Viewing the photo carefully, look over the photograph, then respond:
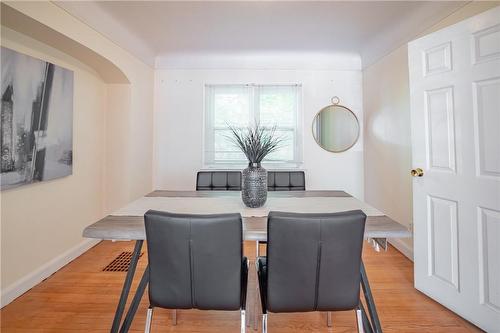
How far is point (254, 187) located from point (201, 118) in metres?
2.16

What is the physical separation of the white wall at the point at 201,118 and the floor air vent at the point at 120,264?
3.70 ft

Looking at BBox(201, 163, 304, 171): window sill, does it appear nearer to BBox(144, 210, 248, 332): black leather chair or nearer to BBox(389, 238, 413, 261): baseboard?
BBox(389, 238, 413, 261): baseboard

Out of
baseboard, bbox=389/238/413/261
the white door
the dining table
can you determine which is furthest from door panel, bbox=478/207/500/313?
baseboard, bbox=389/238/413/261

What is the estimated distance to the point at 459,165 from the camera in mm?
1609

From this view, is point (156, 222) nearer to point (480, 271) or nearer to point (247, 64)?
point (480, 271)

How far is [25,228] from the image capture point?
194 cm

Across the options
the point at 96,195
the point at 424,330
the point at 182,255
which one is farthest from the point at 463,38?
the point at 96,195

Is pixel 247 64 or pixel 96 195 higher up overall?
pixel 247 64

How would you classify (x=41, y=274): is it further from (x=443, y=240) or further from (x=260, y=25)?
(x=443, y=240)

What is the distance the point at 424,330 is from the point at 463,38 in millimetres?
1951

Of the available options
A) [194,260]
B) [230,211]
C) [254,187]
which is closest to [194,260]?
[194,260]

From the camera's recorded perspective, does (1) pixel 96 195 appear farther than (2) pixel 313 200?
Yes

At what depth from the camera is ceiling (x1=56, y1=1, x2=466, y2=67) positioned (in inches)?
84.4

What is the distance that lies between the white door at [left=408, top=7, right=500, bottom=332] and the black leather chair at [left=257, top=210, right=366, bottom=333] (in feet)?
3.58
